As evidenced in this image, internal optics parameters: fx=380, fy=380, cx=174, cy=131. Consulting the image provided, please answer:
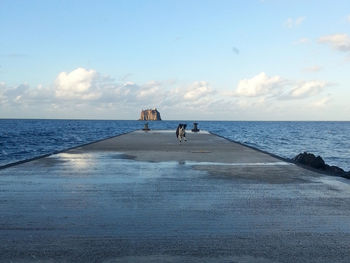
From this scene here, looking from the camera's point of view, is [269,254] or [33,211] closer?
[269,254]

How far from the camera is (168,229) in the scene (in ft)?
20.0

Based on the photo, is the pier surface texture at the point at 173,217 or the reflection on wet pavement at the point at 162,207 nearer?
the pier surface texture at the point at 173,217

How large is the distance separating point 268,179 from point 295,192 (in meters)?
2.12

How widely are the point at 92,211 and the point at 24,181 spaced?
4258 mm

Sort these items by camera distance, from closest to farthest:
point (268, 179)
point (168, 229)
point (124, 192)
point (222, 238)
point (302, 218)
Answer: point (222, 238)
point (168, 229)
point (302, 218)
point (124, 192)
point (268, 179)

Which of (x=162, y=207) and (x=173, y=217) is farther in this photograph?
(x=162, y=207)

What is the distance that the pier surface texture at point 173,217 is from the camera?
5062 mm

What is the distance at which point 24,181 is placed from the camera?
1061 cm

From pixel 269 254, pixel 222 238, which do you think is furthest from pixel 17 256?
pixel 269 254

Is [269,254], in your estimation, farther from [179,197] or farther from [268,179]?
[268,179]

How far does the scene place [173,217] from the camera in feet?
22.5

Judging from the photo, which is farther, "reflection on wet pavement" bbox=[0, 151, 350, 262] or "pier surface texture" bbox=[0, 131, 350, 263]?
"reflection on wet pavement" bbox=[0, 151, 350, 262]

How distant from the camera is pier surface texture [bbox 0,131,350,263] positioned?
5062 mm

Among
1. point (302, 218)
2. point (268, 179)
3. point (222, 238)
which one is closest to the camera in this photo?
point (222, 238)
